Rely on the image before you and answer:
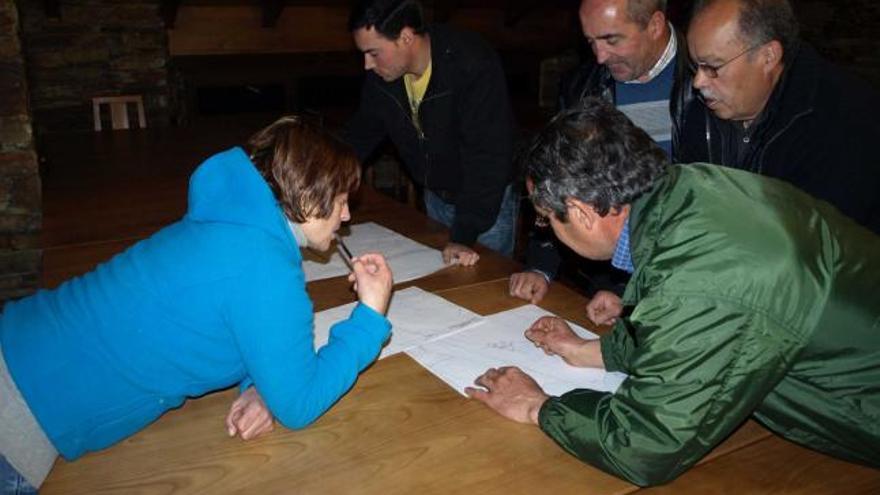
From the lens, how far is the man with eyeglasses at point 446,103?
6.16ft

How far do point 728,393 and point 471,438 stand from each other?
1.31 feet

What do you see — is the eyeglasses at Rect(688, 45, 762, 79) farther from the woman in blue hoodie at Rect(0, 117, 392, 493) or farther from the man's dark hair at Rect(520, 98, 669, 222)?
the woman in blue hoodie at Rect(0, 117, 392, 493)

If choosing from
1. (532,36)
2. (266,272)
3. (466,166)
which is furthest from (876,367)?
(532,36)

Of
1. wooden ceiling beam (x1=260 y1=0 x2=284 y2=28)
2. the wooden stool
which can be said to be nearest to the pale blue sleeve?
the wooden stool

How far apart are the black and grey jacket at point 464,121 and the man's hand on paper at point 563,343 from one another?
58 centimetres

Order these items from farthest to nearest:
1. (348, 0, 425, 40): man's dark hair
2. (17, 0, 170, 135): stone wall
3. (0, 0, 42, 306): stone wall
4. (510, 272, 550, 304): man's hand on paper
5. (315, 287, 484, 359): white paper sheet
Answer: (17, 0, 170, 135): stone wall < (0, 0, 42, 306): stone wall < (348, 0, 425, 40): man's dark hair < (510, 272, 550, 304): man's hand on paper < (315, 287, 484, 359): white paper sheet

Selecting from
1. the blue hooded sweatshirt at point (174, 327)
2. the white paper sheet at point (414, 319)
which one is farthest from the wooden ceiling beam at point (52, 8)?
the blue hooded sweatshirt at point (174, 327)

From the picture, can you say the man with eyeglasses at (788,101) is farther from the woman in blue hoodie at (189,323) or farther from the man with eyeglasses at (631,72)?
the woman in blue hoodie at (189,323)

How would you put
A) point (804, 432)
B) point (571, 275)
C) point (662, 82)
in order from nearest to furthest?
point (804, 432)
point (662, 82)
point (571, 275)

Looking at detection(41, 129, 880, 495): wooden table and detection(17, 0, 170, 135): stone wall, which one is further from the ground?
detection(17, 0, 170, 135): stone wall

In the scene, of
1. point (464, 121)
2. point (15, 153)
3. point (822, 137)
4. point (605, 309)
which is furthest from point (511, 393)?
point (15, 153)

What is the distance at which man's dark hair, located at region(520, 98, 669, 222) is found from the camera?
3.31ft

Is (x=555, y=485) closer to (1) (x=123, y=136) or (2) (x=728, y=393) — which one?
(2) (x=728, y=393)

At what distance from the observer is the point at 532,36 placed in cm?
788
